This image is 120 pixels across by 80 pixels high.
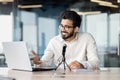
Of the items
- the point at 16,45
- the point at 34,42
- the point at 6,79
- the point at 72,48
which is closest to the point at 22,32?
the point at 34,42

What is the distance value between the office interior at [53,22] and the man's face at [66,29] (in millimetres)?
3604

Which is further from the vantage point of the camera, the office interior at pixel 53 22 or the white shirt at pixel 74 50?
the office interior at pixel 53 22

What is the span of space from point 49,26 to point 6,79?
5223 millimetres

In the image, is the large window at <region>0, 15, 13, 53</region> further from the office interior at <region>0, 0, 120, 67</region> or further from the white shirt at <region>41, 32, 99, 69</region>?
the white shirt at <region>41, 32, 99, 69</region>

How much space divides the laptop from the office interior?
4203mm

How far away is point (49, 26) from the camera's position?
303 inches

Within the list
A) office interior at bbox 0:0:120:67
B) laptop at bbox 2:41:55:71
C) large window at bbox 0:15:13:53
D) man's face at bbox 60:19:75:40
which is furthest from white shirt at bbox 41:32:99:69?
large window at bbox 0:15:13:53

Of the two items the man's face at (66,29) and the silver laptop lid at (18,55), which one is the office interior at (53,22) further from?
the silver laptop lid at (18,55)

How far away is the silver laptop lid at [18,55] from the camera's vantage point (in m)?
3.20

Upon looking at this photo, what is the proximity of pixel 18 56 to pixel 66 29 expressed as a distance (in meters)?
0.87

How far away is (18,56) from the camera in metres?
3.29

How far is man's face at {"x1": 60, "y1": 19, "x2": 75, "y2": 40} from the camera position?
3948 millimetres

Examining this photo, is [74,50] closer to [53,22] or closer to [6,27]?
[53,22]

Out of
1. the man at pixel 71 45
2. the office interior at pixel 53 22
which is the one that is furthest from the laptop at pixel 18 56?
the office interior at pixel 53 22
